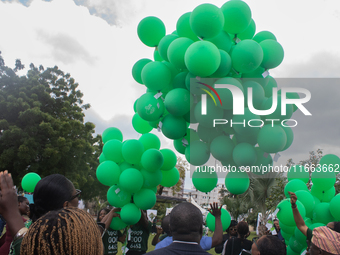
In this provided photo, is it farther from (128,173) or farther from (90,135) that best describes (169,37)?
(90,135)

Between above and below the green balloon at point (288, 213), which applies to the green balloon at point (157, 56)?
above

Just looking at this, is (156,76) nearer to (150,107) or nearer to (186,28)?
(150,107)

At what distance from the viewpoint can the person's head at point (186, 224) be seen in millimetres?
1920

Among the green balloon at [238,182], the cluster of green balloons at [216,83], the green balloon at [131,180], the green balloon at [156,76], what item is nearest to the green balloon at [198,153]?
the cluster of green balloons at [216,83]

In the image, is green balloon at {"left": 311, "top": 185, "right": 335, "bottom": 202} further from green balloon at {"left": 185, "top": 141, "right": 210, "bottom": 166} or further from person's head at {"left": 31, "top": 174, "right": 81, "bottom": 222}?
person's head at {"left": 31, "top": 174, "right": 81, "bottom": 222}

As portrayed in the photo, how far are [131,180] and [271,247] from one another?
2.29m

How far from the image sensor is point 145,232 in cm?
495

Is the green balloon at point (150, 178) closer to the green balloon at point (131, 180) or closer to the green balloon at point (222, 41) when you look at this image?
the green balloon at point (131, 180)

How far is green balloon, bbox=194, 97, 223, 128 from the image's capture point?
10.1 ft

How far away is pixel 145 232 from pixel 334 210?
313 cm

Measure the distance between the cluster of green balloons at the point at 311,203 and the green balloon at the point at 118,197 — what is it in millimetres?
2293

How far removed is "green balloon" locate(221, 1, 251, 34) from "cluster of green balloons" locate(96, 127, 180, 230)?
81.8 inches

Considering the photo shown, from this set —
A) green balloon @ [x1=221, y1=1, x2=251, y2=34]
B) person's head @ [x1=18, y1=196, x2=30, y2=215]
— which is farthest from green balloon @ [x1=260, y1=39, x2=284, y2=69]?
person's head @ [x1=18, y1=196, x2=30, y2=215]

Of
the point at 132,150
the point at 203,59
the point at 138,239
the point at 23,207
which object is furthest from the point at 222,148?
the point at 23,207
